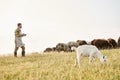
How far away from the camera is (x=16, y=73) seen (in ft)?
46.7

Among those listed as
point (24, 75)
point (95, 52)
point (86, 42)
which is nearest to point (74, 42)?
point (86, 42)

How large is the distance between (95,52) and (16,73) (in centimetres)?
360

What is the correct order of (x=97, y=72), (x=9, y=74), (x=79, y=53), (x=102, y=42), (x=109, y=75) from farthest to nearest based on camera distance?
(x=102, y=42), (x=79, y=53), (x=9, y=74), (x=97, y=72), (x=109, y=75)

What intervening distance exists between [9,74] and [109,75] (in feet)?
13.5

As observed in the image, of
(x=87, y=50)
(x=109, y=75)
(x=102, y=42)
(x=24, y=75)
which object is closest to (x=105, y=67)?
(x=87, y=50)

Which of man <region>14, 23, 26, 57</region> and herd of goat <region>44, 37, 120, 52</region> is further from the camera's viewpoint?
herd of goat <region>44, 37, 120, 52</region>

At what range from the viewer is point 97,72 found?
1316 cm

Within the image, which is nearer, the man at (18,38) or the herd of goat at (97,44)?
the man at (18,38)

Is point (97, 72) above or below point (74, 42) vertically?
below

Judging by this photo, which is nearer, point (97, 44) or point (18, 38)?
point (18, 38)

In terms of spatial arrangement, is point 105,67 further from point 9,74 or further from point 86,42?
point 86,42

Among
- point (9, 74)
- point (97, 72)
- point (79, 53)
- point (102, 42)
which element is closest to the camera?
point (97, 72)

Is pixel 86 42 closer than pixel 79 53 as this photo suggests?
No

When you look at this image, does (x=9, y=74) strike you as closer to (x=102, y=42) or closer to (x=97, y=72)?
(x=97, y=72)
